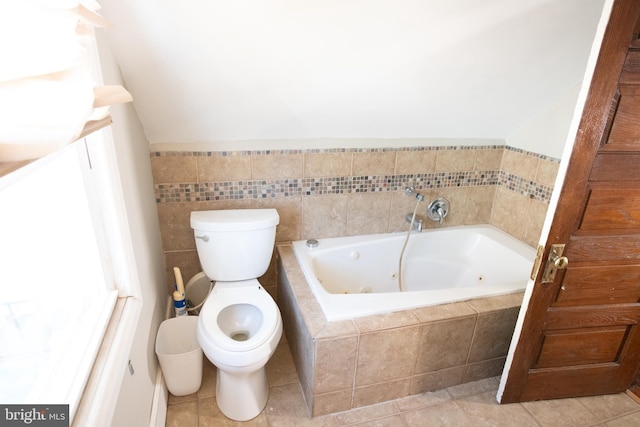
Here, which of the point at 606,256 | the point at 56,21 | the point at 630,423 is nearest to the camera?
the point at 56,21

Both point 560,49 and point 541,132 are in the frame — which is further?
point 541,132

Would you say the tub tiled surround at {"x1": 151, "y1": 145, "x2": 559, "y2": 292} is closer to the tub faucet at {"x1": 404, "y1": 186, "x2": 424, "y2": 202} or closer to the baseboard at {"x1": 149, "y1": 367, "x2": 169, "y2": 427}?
the tub faucet at {"x1": 404, "y1": 186, "x2": 424, "y2": 202}

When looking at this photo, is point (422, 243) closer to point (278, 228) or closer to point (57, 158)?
point (278, 228)

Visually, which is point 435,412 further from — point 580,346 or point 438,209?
point 438,209

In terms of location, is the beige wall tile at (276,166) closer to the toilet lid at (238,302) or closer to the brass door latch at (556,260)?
the toilet lid at (238,302)

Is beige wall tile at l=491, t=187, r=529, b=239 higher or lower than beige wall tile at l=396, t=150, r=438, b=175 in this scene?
lower

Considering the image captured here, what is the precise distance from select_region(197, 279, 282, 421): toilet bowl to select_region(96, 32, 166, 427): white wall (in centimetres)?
25

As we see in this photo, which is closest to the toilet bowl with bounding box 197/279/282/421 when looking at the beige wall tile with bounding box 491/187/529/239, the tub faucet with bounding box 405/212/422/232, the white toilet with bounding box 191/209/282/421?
the white toilet with bounding box 191/209/282/421

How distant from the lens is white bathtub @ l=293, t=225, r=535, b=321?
229 centimetres

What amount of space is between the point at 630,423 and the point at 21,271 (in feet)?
8.44

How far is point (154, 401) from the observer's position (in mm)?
1601

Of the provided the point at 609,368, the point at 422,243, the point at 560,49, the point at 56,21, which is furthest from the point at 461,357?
the point at 56,21

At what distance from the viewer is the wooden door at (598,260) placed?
51.5 inches

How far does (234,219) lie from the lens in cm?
196
